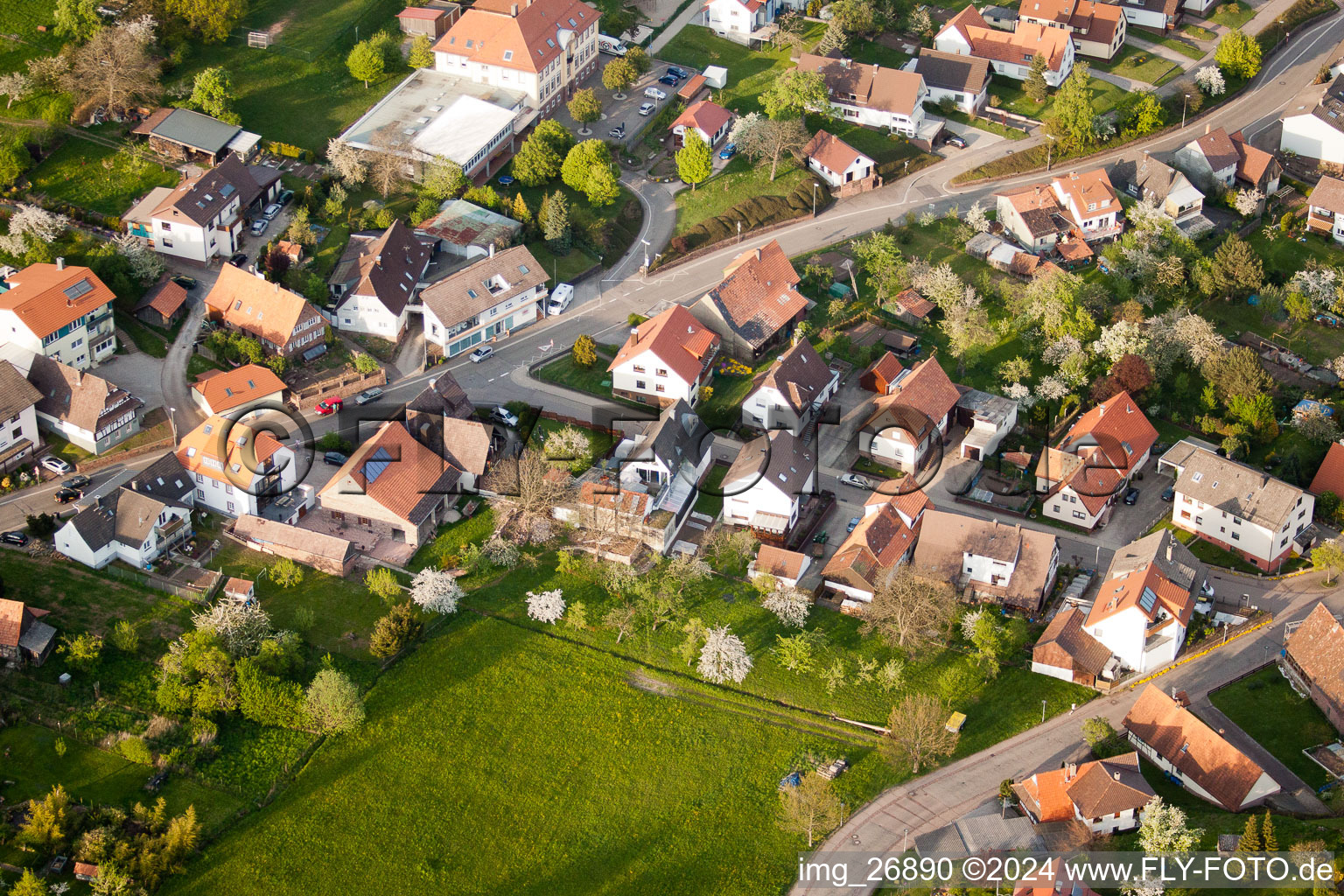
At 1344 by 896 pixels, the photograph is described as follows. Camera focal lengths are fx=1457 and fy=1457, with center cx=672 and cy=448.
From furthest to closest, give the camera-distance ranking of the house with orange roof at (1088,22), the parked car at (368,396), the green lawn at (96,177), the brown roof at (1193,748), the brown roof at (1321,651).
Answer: the house with orange roof at (1088,22) → the green lawn at (96,177) → the parked car at (368,396) → the brown roof at (1321,651) → the brown roof at (1193,748)

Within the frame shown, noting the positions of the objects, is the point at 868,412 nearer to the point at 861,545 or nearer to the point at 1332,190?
the point at 861,545

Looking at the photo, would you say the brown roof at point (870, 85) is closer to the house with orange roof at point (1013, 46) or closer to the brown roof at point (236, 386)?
the house with orange roof at point (1013, 46)

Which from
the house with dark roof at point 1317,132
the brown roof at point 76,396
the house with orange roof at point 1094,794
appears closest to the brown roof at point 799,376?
the house with orange roof at point 1094,794

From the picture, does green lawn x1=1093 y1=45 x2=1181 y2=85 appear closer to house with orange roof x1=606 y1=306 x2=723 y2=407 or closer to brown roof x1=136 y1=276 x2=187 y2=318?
house with orange roof x1=606 y1=306 x2=723 y2=407

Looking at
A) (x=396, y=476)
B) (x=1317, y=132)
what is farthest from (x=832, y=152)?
(x=396, y=476)

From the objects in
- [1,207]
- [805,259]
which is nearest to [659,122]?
[805,259]

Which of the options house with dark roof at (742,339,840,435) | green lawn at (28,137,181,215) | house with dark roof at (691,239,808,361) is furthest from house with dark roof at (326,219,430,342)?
house with dark roof at (742,339,840,435)

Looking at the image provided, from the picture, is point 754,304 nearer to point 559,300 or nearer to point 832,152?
point 559,300
